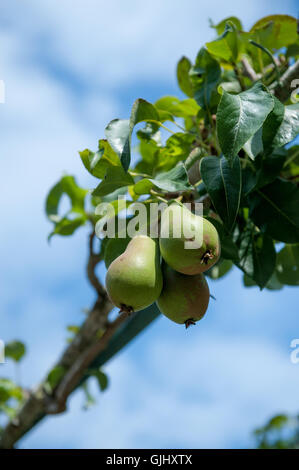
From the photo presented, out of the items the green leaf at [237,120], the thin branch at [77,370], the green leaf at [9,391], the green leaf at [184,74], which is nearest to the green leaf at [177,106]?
the green leaf at [184,74]

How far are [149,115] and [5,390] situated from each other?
1.57 m

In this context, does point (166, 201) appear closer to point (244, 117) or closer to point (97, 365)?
point (244, 117)

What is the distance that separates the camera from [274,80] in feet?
3.53

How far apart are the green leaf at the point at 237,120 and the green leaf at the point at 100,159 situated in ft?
0.78

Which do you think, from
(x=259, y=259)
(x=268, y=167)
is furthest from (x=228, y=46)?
(x=259, y=259)

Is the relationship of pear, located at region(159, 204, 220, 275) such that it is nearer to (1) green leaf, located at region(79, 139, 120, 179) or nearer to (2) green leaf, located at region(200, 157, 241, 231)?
(2) green leaf, located at region(200, 157, 241, 231)

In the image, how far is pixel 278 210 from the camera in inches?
36.0

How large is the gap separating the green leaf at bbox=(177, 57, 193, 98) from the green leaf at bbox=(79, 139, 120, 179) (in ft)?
1.22

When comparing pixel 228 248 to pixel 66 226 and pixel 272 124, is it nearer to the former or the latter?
pixel 272 124

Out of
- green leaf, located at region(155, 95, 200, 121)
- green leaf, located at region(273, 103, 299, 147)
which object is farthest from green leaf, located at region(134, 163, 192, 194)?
green leaf, located at region(155, 95, 200, 121)

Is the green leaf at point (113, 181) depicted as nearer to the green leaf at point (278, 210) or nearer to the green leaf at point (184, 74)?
the green leaf at point (278, 210)

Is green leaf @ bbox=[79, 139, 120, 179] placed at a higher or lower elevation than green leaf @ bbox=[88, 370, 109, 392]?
higher

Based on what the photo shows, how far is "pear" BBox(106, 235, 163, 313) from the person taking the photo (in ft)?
2.20
